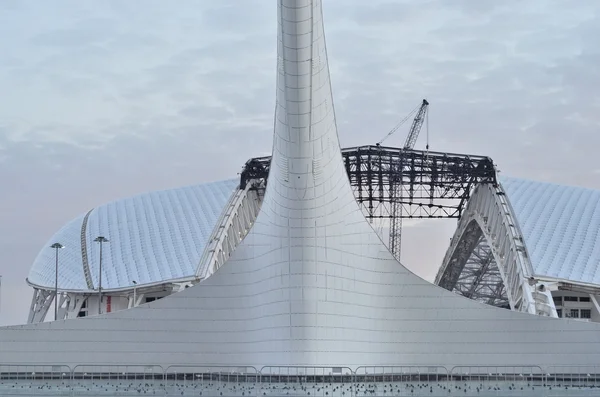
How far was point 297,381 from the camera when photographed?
59062mm

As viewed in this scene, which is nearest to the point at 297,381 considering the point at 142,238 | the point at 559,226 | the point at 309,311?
the point at 309,311

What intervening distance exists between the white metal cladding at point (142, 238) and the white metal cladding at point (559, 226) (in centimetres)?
2504

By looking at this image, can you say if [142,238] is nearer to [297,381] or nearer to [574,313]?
[574,313]

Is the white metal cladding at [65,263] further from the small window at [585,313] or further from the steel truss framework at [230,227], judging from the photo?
→ the small window at [585,313]

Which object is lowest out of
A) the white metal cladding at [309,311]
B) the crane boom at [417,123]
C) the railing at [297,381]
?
the railing at [297,381]

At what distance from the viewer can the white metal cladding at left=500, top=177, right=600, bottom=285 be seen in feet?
283

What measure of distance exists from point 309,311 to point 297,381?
409 cm

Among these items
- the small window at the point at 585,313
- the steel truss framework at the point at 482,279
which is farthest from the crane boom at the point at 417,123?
the small window at the point at 585,313

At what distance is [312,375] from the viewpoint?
6009 cm

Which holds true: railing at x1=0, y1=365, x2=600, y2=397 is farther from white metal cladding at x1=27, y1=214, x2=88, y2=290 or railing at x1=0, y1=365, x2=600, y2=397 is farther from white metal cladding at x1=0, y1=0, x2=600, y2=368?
white metal cladding at x1=27, y1=214, x2=88, y2=290

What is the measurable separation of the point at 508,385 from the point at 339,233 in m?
11.6

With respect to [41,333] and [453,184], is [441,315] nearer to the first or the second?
[41,333]

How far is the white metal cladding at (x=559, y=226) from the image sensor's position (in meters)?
86.4

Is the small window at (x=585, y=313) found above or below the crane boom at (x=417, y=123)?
below
